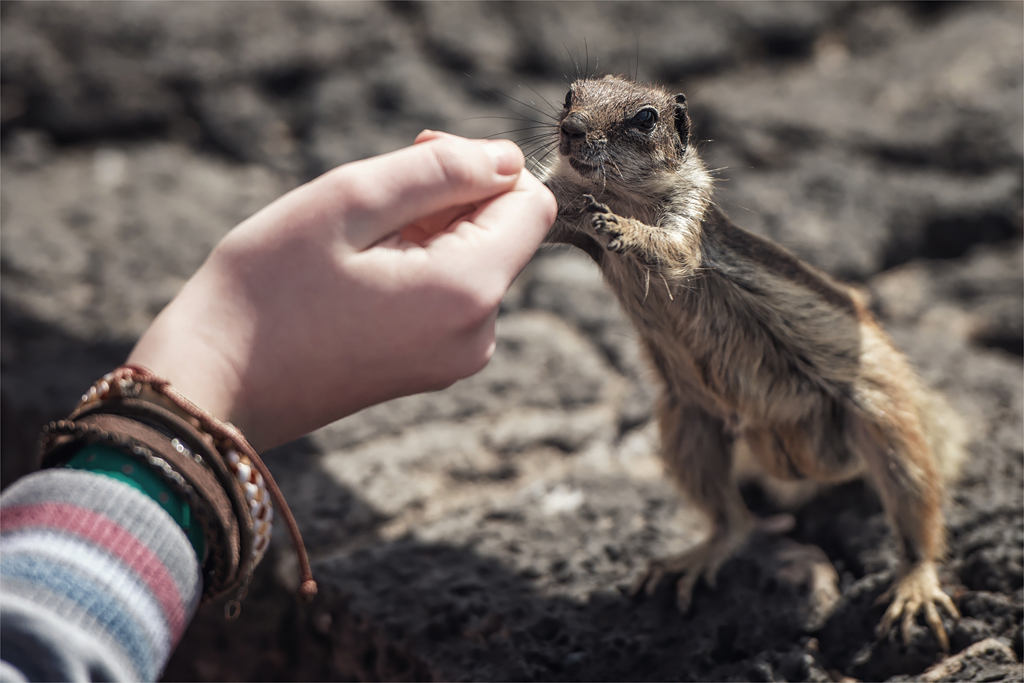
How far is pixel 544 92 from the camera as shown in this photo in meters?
4.82

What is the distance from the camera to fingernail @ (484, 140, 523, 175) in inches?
67.1

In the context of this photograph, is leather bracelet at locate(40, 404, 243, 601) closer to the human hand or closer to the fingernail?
the human hand

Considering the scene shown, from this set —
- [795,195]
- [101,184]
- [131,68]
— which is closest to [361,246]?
[795,195]

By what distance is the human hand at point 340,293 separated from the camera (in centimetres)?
158

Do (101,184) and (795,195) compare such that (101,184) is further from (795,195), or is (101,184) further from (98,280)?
(795,195)

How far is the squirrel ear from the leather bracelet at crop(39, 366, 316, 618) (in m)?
1.55

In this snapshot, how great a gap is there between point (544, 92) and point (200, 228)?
220cm

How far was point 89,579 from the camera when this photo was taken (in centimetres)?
128

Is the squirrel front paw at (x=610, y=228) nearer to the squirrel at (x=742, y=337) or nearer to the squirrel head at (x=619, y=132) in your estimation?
the squirrel at (x=742, y=337)

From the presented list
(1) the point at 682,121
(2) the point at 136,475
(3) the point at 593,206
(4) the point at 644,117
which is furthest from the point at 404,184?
(1) the point at 682,121

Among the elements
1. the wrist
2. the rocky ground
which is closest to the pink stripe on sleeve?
the wrist

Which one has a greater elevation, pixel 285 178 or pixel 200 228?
pixel 285 178

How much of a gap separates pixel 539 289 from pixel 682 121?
1705 mm

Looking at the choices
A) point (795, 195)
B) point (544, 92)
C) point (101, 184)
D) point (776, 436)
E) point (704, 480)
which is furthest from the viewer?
point (544, 92)
